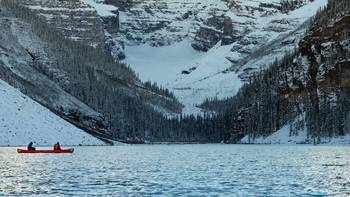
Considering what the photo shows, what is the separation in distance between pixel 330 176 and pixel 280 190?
43.2 feet

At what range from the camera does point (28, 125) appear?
171m

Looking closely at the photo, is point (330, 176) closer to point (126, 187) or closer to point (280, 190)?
point (280, 190)

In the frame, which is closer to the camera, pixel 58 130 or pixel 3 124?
pixel 3 124

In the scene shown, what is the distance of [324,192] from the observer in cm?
5341

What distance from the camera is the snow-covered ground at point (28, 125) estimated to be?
16688cm

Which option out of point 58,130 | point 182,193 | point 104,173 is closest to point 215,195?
point 182,193

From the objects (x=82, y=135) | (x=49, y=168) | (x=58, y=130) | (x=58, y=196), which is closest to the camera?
(x=58, y=196)

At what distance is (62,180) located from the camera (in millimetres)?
63000

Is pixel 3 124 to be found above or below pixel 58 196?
above

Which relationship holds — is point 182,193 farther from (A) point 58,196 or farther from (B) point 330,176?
(B) point 330,176

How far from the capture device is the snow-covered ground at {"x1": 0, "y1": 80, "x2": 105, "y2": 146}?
547ft

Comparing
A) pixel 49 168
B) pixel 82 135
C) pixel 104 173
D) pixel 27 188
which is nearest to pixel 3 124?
pixel 82 135

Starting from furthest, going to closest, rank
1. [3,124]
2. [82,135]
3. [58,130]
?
1. [82,135]
2. [58,130]
3. [3,124]

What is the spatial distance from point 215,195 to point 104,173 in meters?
22.2
